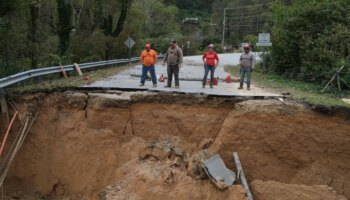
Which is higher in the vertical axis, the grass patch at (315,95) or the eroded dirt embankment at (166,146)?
the grass patch at (315,95)

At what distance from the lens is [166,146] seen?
40.3 feet

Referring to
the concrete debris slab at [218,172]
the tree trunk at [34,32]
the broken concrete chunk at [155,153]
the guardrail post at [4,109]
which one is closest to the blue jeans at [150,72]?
the broken concrete chunk at [155,153]

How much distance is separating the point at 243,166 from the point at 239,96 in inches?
76.4

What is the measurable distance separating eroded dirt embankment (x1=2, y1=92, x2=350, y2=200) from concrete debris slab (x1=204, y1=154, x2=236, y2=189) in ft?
0.89

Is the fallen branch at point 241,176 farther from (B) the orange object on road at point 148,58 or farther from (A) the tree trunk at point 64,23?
(A) the tree trunk at point 64,23

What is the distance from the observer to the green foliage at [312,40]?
18844 mm

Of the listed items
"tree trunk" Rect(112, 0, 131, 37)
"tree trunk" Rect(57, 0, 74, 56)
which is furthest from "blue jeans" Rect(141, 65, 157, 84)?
"tree trunk" Rect(112, 0, 131, 37)

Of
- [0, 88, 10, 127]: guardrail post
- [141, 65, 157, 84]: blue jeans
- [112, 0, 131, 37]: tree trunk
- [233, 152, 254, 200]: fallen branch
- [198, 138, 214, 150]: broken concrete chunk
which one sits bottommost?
[233, 152, 254, 200]: fallen branch

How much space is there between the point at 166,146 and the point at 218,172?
184 centimetres

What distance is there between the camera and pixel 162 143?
12.4 meters

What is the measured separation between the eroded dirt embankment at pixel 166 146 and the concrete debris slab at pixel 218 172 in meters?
0.27

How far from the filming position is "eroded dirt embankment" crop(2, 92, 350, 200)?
11609 millimetres

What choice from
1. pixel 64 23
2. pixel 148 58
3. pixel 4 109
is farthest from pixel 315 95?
pixel 64 23

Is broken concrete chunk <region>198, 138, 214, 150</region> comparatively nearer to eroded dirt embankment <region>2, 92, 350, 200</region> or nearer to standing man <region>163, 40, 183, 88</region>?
eroded dirt embankment <region>2, 92, 350, 200</region>
